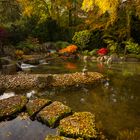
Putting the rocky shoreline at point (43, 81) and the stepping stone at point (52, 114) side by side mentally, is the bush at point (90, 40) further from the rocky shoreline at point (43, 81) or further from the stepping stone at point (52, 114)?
the stepping stone at point (52, 114)

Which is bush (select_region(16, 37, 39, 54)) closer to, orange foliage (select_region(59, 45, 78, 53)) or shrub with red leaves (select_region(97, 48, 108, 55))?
A: orange foliage (select_region(59, 45, 78, 53))

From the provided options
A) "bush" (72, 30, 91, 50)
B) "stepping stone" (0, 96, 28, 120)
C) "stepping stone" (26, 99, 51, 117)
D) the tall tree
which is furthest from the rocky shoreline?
the tall tree

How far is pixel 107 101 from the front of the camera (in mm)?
14719

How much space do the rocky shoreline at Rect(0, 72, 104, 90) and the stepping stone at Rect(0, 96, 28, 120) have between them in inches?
161

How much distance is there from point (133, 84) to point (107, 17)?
14803mm

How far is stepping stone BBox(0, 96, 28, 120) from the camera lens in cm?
1254

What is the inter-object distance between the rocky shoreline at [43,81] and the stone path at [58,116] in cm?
410

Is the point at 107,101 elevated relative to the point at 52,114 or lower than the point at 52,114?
lower

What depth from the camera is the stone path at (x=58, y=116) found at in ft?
33.2

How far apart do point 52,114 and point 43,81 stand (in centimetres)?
645

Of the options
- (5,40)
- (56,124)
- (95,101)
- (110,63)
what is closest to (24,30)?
(5,40)

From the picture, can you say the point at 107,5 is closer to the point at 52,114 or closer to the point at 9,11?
the point at 9,11

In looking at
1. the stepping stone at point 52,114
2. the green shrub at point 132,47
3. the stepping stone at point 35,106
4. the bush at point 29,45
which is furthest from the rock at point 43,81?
the green shrub at point 132,47

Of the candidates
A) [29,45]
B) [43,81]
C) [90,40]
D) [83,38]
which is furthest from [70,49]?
[43,81]
